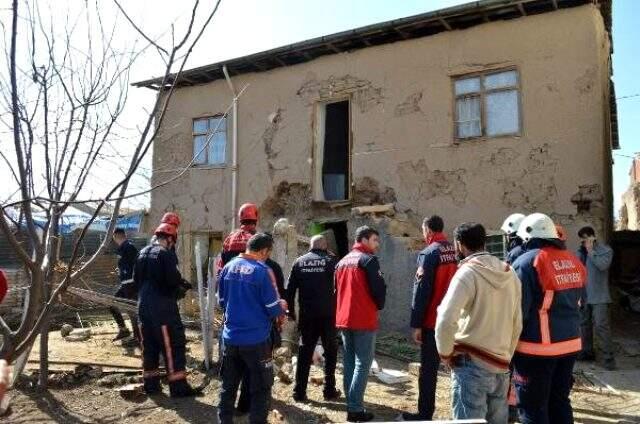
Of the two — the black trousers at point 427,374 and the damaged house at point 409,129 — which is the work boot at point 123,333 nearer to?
the damaged house at point 409,129

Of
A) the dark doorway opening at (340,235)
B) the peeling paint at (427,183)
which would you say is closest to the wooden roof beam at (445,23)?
the peeling paint at (427,183)

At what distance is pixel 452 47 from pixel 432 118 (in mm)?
1348

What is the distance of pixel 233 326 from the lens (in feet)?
14.7

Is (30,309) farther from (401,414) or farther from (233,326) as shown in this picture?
(401,414)

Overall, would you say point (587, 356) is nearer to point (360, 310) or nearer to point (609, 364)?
point (609, 364)

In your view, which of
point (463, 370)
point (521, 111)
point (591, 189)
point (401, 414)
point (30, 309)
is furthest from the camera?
point (521, 111)

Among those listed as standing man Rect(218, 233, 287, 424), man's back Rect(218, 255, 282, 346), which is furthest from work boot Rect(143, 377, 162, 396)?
man's back Rect(218, 255, 282, 346)

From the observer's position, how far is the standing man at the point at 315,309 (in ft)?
18.5

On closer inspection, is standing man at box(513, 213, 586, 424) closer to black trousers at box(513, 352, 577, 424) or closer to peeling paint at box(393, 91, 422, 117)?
black trousers at box(513, 352, 577, 424)

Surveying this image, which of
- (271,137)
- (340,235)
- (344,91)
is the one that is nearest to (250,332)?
(340,235)

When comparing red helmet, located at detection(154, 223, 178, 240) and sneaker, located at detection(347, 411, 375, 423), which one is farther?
red helmet, located at detection(154, 223, 178, 240)

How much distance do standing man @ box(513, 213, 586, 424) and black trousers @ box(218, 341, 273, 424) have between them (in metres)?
1.95

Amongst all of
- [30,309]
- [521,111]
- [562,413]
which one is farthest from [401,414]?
[521,111]

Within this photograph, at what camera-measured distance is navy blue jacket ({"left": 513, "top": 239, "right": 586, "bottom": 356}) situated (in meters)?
3.62
